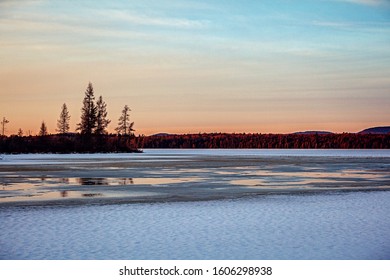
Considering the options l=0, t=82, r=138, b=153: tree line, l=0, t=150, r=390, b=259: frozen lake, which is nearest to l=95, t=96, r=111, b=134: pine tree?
l=0, t=82, r=138, b=153: tree line

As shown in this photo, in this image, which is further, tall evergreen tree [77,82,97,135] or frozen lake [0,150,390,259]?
tall evergreen tree [77,82,97,135]

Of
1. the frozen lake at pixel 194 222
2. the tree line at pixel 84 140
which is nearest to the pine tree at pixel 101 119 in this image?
the tree line at pixel 84 140

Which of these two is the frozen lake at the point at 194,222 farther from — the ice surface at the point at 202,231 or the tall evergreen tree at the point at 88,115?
the tall evergreen tree at the point at 88,115

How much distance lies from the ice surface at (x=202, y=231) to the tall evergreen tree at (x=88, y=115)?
9677 centimetres

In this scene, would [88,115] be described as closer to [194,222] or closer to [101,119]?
[101,119]

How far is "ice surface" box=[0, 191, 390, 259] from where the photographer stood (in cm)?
1082

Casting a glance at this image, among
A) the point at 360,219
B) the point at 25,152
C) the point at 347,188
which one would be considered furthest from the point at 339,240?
the point at 25,152

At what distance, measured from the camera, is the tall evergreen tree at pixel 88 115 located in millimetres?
112562

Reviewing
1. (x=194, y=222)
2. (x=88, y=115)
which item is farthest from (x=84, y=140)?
(x=194, y=222)

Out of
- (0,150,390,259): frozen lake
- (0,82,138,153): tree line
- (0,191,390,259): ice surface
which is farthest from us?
(0,82,138,153): tree line

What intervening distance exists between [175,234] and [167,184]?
44.3 feet

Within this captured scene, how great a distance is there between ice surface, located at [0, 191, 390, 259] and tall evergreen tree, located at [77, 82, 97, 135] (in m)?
96.8

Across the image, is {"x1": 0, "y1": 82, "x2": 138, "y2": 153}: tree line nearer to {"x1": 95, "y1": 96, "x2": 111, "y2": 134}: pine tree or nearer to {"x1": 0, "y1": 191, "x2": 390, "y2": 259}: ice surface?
{"x1": 95, "y1": 96, "x2": 111, "y2": 134}: pine tree
